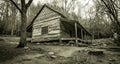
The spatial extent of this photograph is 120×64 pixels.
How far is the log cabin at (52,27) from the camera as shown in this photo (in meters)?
18.6

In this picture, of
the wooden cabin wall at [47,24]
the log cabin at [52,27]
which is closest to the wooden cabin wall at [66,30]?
the log cabin at [52,27]

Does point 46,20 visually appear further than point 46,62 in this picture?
Yes

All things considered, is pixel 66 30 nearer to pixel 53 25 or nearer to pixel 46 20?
pixel 53 25

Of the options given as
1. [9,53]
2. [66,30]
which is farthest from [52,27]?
[9,53]

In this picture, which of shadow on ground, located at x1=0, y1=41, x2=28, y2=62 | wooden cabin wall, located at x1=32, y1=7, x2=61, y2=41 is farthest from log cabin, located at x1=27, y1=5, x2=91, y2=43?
shadow on ground, located at x1=0, y1=41, x2=28, y2=62

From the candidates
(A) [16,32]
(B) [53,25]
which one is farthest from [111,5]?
(A) [16,32]

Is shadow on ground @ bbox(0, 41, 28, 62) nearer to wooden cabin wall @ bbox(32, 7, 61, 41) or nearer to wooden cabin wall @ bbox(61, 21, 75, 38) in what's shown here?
wooden cabin wall @ bbox(32, 7, 61, 41)

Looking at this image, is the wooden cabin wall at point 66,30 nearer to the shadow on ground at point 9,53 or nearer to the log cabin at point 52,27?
the log cabin at point 52,27

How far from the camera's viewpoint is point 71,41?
18078 mm

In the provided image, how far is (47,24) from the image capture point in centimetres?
2048

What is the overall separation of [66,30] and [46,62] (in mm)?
11937

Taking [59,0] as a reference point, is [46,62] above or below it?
below

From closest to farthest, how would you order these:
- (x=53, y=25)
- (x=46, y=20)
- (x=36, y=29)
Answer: (x=53, y=25) < (x=46, y=20) < (x=36, y=29)

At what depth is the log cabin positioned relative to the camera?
731 inches
